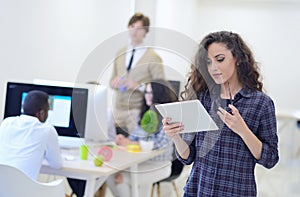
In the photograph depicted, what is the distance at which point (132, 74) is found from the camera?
2.41m

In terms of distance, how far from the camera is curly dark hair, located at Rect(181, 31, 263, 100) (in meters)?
1.54

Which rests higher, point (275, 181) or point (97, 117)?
point (97, 117)

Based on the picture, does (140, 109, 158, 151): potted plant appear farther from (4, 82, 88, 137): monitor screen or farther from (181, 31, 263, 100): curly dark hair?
(4, 82, 88, 137): monitor screen

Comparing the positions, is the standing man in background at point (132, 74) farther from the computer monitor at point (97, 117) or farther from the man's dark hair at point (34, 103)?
the man's dark hair at point (34, 103)

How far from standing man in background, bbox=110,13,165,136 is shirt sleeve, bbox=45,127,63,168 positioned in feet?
1.07

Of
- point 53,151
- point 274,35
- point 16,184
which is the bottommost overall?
point 16,184

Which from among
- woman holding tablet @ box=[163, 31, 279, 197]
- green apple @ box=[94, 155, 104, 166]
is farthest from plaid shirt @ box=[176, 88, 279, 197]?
green apple @ box=[94, 155, 104, 166]

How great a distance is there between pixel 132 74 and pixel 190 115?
0.97 meters

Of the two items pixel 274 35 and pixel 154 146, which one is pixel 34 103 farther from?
pixel 274 35

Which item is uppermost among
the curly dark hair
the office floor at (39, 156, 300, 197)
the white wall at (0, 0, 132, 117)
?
the white wall at (0, 0, 132, 117)

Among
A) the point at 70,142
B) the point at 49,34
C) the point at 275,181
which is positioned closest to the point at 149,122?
the point at 70,142

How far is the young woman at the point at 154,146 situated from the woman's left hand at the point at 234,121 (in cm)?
31

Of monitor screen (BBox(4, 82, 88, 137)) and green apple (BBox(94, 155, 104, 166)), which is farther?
monitor screen (BBox(4, 82, 88, 137))

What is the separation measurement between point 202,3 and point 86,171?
15.6 feet
